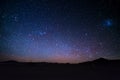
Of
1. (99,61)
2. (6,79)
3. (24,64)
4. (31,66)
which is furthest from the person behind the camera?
(99,61)


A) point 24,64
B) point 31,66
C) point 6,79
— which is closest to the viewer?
point 6,79

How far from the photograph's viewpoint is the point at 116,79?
1307 centimetres

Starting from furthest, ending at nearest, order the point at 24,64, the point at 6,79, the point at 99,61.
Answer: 1. the point at 99,61
2. the point at 24,64
3. the point at 6,79

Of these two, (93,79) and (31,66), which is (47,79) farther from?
(31,66)

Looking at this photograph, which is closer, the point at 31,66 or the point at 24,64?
the point at 31,66

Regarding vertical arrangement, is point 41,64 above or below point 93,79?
above

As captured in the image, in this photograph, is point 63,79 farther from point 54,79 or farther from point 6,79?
point 6,79

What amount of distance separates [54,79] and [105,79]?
2.15m

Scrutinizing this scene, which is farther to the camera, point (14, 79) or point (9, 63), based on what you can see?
point (9, 63)

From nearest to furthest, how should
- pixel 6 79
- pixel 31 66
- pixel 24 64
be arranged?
pixel 6 79
pixel 31 66
pixel 24 64

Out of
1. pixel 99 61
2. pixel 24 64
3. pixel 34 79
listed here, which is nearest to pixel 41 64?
pixel 24 64

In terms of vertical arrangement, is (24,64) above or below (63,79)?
above

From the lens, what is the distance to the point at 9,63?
26375 mm

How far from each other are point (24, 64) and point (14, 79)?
39.4ft
